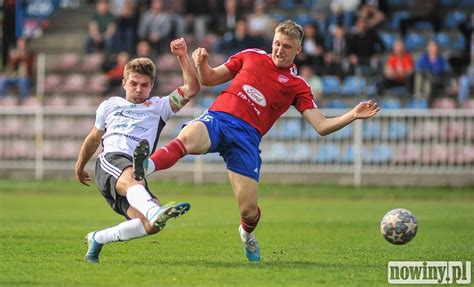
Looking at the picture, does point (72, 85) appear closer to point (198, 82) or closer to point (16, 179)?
point (16, 179)

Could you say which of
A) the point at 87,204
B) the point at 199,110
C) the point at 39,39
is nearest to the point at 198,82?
the point at 87,204

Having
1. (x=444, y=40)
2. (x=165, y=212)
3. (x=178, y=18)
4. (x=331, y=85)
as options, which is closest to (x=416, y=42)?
(x=444, y=40)

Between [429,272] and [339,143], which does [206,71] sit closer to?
[429,272]

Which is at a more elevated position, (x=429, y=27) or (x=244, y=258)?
(x=429, y=27)

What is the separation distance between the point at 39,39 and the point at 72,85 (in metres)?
3.92

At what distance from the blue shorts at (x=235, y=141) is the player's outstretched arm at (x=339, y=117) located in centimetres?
65

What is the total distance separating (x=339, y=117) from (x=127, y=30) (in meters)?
19.0

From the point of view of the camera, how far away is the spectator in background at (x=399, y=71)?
2672cm

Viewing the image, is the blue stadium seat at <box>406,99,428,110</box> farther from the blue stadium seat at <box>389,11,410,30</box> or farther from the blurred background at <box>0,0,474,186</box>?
the blue stadium seat at <box>389,11,410,30</box>

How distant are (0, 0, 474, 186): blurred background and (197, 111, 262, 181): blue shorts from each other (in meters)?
14.0

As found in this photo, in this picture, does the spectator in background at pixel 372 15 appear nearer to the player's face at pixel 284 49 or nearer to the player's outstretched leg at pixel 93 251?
the player's face at pixel 284 49

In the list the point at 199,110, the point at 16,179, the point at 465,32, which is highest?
the point at 465,32

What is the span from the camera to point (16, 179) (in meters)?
27.9

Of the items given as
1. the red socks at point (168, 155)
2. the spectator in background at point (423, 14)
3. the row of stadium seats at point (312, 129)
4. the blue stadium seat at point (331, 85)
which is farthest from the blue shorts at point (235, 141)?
the spectator in background at point (423, 14)
